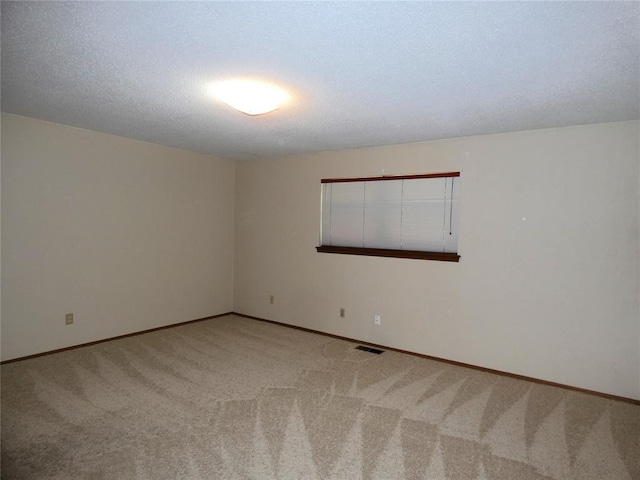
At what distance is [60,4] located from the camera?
1766mm

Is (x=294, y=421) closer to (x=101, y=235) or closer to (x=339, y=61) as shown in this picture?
(x=339, y=61)

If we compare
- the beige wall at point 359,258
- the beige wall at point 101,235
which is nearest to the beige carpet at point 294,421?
the beige wall at point 359,258

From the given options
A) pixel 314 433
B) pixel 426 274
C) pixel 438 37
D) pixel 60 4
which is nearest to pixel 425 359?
pixel 426 274

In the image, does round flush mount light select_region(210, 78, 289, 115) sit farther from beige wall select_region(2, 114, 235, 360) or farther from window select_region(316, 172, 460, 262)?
beige wall select_region(2, 114, 235, 360)

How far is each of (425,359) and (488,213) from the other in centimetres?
167

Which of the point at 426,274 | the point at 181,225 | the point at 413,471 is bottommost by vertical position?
the point at 413,471

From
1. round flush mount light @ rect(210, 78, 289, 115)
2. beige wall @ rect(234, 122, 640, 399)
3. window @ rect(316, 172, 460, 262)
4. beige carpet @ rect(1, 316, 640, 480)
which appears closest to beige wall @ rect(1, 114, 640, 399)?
beige wall @ rect(234, 122, 640, 399)

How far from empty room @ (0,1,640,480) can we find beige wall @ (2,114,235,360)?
3cm

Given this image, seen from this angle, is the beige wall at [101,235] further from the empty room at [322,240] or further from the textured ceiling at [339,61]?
the textured ceiling at [339,61]

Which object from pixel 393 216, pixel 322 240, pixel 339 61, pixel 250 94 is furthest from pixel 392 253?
pixel 339 61

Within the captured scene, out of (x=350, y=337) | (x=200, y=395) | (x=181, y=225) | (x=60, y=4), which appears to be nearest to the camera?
(x=60, y=4)

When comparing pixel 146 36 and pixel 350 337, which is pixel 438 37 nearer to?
pixel 146 36

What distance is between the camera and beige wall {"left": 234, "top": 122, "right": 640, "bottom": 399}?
333cm

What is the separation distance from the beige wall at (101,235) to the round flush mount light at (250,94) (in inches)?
89.8
